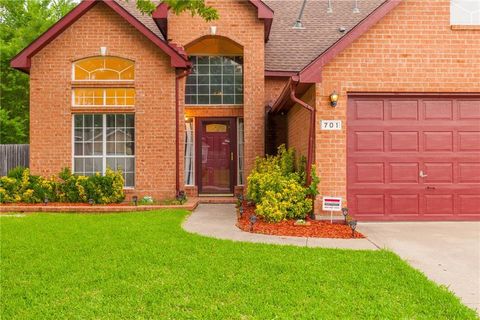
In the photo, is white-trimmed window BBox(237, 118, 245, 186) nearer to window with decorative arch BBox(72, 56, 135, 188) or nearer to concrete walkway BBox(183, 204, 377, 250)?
concrete walkway BBox(183, 204, 377, 250)

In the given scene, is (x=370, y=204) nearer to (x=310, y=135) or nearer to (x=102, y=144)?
(x=310, y=135)

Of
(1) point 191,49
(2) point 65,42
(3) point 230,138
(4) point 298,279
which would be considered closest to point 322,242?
(4) point 298,279

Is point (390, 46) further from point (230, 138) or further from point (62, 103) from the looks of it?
point (62, 103)

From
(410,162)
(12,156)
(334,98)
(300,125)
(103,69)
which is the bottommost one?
(410,162)

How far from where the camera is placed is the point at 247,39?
1222cm

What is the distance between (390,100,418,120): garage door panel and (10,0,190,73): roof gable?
573cm

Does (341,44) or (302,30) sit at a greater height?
(302,30)

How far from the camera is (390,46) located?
8648mm

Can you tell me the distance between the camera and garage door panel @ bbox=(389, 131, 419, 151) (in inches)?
346

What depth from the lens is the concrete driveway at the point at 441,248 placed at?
4.64 metres

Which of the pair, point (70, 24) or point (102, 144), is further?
point (102, 144)

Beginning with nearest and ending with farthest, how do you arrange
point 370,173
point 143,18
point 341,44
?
1. point 341,44
2. point 370,173
3. point 143,18

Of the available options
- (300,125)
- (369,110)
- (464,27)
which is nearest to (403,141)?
(369,110)

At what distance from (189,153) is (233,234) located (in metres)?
6.34
